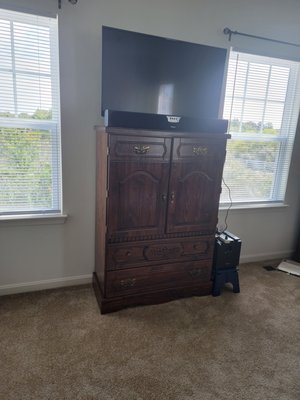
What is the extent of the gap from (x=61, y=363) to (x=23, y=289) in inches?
34.4

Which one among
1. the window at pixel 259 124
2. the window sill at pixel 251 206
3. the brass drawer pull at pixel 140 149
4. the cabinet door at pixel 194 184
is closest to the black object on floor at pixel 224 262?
the cabinet door at pixel 194 184

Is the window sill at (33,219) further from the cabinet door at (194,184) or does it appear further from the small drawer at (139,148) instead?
the cabinet door at (194,184)

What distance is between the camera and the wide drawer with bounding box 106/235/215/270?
1.96 m

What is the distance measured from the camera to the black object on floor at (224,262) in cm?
231

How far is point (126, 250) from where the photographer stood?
1.97m

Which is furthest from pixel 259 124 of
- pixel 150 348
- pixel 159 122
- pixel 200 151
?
pixel 150 348

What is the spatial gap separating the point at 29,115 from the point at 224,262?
6.45 ft

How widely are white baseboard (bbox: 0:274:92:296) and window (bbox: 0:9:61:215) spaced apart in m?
0.61

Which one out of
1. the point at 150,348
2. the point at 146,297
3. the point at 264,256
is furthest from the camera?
the point at 264,256

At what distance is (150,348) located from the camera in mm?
1714

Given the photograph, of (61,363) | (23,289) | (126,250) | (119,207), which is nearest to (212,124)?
(119,207)

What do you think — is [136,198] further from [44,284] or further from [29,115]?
[44,284]

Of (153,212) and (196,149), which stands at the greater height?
(196,149)

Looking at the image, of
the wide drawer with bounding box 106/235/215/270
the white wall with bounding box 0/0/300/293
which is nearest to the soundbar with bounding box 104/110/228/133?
the white wall with bounding box 0/0/300/293
